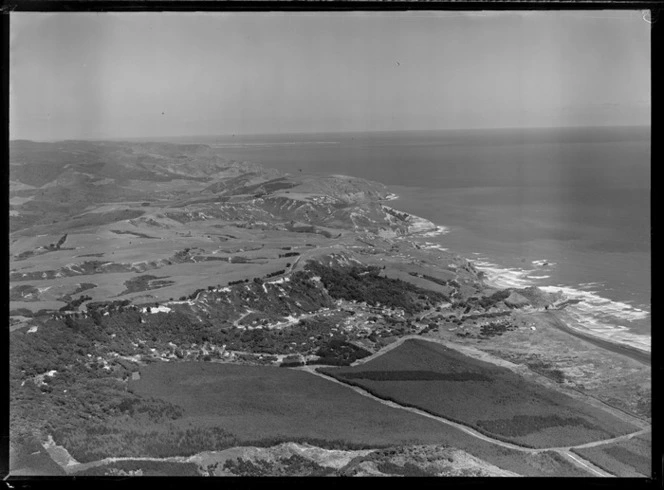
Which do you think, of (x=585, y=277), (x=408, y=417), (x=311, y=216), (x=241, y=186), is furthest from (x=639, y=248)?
(x=241, y=186)

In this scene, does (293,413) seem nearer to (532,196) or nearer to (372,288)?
(372,288)

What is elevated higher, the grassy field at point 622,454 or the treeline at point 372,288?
the treeline at point 372,288

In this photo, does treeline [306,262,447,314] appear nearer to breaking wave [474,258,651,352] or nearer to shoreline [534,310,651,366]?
breaking wave [474,258,651,352]

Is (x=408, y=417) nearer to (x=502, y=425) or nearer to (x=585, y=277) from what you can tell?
(x=502, y=425)

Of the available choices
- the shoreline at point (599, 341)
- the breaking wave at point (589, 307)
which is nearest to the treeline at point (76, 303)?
the breaking wave at point (589, 307)

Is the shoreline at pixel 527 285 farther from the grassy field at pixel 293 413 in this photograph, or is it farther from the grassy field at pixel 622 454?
the grassy field at pixel 293 413

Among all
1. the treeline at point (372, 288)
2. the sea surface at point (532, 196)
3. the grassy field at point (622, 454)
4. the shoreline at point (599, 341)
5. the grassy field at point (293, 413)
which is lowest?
the grassy field at point (622, 454)
